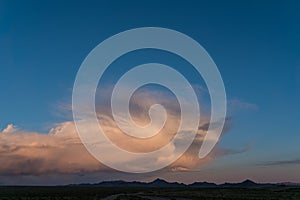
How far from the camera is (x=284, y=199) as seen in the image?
71.9 m

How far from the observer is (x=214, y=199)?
7562 centimetres

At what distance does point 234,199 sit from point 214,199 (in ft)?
12.7

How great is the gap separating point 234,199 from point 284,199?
9.13m

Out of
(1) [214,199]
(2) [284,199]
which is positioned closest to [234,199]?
(1) [214,199]

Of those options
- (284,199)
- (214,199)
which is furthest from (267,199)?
(214,199)

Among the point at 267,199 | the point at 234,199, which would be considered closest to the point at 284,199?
the point at 267,199

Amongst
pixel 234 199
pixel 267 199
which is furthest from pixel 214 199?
pixel 267 199

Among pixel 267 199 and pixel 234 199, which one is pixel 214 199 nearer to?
pixel 234 199

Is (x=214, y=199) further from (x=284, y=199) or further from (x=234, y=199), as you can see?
(x=284, y=199)

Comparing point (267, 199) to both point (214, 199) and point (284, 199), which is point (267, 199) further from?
point (214, 199)

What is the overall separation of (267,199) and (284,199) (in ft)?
10.2

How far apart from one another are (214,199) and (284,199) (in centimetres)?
1298

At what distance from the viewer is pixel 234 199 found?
2928 inches
